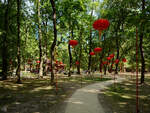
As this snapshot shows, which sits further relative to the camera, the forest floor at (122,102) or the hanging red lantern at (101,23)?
the forest floor at (122,102)

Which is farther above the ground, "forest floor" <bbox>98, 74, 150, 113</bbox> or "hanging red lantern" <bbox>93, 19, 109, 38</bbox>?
"hanging red lantern" <bbox>93, 19, 109, 38</bbox>

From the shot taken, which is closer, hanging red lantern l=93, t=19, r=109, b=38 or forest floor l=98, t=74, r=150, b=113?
hanging red lantern l=93, t=19, r=109, b=38

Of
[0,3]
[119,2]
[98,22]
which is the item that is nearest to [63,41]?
[0,3]

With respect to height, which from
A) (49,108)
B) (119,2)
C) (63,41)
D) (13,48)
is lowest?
(49,108)

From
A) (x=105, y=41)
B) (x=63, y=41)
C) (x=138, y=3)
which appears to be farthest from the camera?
(x=105, y=41)

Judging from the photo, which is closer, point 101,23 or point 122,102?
point 101,23

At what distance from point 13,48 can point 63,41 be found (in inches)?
424

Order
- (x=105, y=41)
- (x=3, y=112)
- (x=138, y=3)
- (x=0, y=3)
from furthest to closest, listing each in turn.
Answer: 1. (x=105, y=41)
2. (x=138, y=3)
3. (x=0, y=3)
4. (x=3, y=112)

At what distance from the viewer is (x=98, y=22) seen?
19.7 ft

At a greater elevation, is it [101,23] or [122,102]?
[101,23]

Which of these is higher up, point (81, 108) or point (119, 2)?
point (119, 2)

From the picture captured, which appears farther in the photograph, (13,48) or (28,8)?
(28,8)

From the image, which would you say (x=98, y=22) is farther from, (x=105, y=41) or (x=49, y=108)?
(x=105, y=41)

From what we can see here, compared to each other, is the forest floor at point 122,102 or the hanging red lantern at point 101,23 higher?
the hanging red lantern at point 101,23
